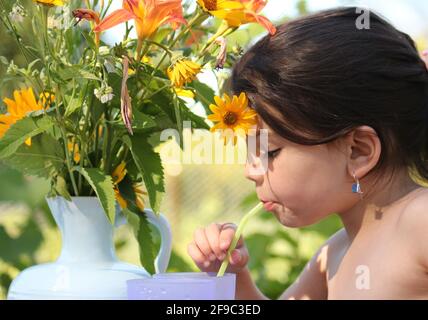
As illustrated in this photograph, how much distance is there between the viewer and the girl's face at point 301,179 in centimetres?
98

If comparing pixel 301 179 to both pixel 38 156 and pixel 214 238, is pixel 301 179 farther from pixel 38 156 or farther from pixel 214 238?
pixel 38 156

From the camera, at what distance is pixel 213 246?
978 mm

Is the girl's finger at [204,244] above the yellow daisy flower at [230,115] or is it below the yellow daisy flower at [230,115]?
below

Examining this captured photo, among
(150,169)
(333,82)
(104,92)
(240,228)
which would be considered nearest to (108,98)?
(104,92)

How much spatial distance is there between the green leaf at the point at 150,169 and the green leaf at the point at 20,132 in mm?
92

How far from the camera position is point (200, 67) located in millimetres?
790

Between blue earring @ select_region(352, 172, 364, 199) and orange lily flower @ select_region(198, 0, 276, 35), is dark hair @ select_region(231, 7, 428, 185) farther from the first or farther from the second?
orange lily flower @ select_region(198, 0, 276, 35)

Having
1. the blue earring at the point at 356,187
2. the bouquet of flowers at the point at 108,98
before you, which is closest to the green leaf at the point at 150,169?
the bouquet of flowers at the point at 108,98

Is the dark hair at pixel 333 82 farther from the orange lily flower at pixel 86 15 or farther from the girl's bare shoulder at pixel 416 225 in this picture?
the orange lily flower at pixel 86 15

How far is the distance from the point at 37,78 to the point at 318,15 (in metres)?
0.43

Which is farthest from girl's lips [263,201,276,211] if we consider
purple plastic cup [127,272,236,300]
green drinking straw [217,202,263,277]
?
purple plastic cup [127,272,236,300]
